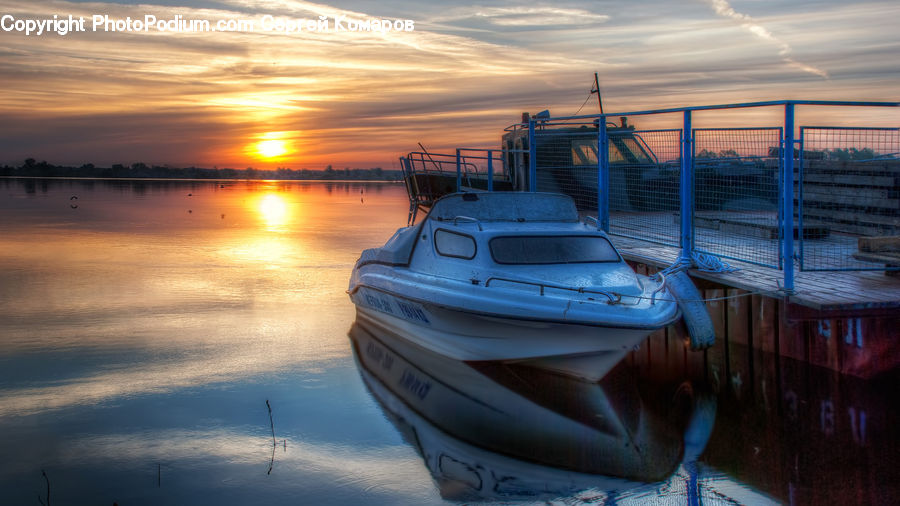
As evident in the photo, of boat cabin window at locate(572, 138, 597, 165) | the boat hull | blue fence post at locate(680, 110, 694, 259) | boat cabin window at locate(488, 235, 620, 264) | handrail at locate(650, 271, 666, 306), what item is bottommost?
the boat hull

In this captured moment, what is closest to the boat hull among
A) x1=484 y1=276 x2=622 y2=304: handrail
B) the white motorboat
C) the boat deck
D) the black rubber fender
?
the white motorboat

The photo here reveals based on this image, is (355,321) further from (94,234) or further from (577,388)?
(94,234)

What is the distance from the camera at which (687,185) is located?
10.8 m

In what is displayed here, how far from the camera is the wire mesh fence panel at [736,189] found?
9.77 meters

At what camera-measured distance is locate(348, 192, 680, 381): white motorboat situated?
27.8 ft

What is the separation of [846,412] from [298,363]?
22.6 ft

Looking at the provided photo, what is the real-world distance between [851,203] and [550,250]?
5.98m

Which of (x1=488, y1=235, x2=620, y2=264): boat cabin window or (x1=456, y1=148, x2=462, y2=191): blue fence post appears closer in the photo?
(x1=488, y1=235, x2=620, y2=264): boat cabin window

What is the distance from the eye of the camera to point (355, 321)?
14094mm

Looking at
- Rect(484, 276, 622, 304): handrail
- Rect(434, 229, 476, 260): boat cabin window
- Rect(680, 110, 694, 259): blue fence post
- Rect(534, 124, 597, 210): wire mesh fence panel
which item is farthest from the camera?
Rect(534, 124, 597, 210): wire mesh fence panel

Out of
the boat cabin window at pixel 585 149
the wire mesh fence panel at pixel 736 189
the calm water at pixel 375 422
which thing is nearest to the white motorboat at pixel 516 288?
the calm water at pixel 375 422

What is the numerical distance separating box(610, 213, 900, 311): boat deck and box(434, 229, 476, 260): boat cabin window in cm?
300

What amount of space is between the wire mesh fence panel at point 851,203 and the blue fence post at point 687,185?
54.4 inches

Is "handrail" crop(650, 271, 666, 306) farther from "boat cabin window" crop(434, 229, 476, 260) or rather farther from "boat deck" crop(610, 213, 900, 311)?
"boat cabin window" crop(434, 229, 476, 260)
